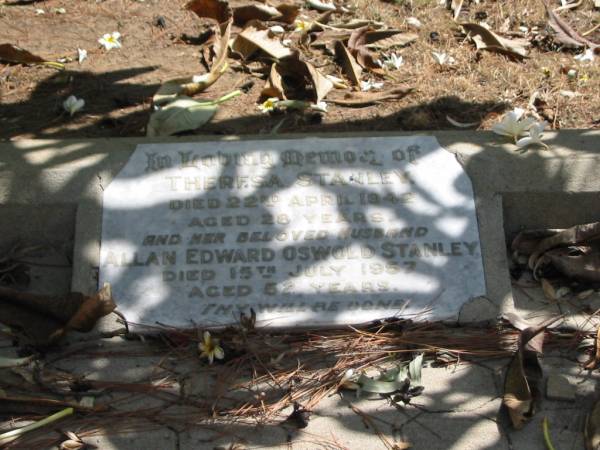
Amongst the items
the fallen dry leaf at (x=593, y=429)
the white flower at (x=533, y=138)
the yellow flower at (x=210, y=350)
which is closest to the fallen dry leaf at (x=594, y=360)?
the fallen dry leaf at (x=593, y=429)

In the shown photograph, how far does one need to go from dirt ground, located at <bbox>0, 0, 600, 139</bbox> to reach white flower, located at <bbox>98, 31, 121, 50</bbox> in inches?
1.9

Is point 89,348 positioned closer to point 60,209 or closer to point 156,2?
point 60,209

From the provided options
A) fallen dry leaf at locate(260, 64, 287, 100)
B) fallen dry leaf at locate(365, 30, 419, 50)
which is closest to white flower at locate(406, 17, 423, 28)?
fallen dry leaf at locate(365, 30, 419, 50)

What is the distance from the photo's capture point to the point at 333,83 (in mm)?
4164

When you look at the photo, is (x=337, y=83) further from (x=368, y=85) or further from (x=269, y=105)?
(x=269, y=105)

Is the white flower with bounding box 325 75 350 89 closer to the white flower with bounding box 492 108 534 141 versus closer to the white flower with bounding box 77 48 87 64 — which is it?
the white flower with bounding box 492 108 534 141

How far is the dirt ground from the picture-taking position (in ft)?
13.0

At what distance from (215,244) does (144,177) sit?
1.40ft

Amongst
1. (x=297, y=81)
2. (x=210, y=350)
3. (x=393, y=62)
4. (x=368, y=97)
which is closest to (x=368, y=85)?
(x=368, y=97)

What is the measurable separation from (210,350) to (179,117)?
131 cm

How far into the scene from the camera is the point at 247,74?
428 cm

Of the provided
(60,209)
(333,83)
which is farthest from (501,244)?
(60,209)

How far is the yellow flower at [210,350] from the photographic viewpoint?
292 cm

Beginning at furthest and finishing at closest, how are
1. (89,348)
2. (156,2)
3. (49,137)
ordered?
1. (156,2)
2. (49,137)
3. (89,348)
